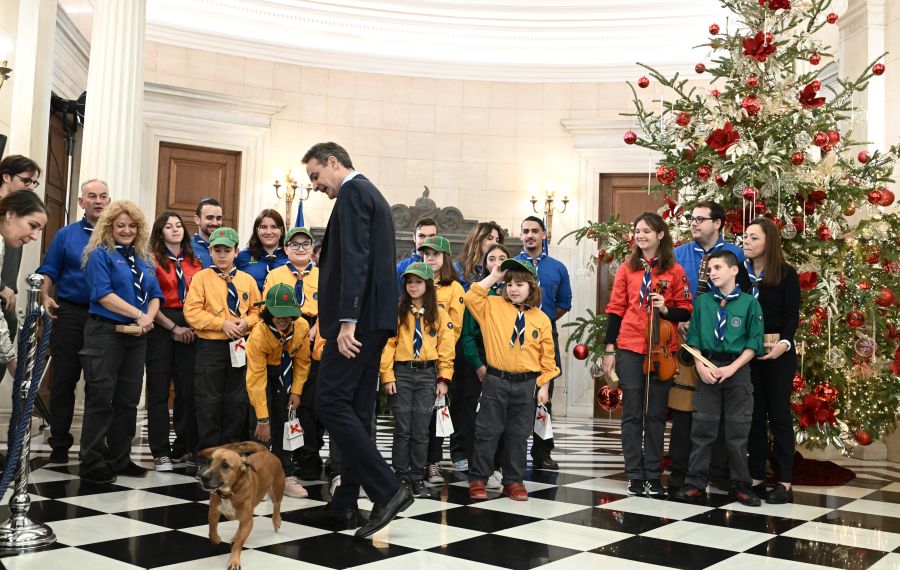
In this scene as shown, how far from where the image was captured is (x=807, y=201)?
5.50 m

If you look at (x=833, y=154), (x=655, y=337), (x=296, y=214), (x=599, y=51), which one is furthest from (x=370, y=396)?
(x=599, y=51)

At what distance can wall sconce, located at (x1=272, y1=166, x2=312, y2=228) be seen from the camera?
9.88 metres

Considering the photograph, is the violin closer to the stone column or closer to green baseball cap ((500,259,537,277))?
green baseball cap ((500,259,537,277))

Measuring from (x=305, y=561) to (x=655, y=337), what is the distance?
2.40m

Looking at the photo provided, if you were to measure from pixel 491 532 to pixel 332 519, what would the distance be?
27.7 inches

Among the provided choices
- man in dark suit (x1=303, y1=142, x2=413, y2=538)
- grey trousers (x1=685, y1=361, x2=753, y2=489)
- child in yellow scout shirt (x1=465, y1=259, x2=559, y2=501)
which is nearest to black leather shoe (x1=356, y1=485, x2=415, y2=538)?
man in dark suit (x1=303, y1=142, x2=413, y2=538)

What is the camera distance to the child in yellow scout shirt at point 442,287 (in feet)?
16.2

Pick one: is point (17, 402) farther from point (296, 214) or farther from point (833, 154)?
point (296, 214)

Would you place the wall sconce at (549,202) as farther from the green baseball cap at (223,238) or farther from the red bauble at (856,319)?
the green baseball cap at (223,238)

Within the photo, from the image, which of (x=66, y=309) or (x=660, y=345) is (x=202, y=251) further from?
(x=660, y=345)

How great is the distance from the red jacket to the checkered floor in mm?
862

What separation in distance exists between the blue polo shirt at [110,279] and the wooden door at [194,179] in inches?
197

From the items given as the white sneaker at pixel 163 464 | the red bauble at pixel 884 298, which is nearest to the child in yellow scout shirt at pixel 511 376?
the white sneaker at pixel 163 464

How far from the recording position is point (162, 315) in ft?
17.0
